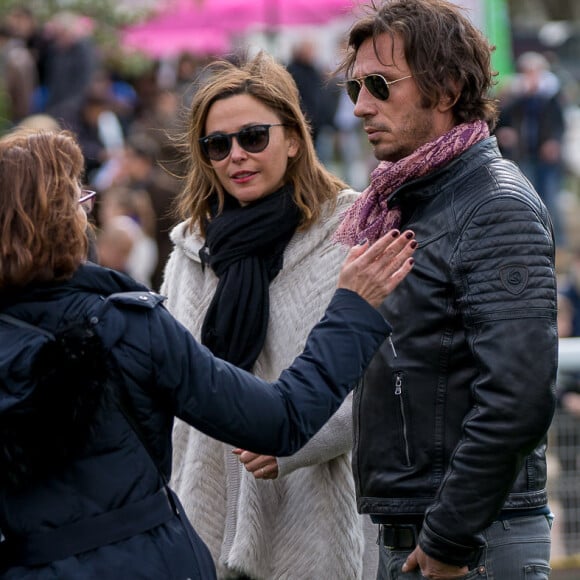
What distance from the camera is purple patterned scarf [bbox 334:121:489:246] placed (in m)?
3.37

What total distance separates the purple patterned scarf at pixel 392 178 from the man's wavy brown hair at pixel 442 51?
0.08 metres

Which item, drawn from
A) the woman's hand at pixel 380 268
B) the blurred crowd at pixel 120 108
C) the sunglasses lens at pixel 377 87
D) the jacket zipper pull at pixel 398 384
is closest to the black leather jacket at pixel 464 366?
the jacket zipper pull at pixel 398 384

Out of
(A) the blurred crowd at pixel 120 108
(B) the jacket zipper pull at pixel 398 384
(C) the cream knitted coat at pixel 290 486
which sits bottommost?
(A) the blurred crowd at pixel 120 108

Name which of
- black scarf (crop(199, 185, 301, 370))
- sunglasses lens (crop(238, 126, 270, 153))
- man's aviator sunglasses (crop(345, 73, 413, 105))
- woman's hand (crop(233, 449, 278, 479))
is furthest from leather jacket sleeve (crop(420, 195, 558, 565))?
sunglasses lens (crop(238, 126, 270, 153))

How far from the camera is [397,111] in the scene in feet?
11.4

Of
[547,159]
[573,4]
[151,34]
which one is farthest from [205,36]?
[573,4]

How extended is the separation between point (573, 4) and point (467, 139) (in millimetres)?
29986

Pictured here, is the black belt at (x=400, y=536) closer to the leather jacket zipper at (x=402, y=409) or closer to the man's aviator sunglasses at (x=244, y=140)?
the leather jacket zipper at (x=402, y=409)

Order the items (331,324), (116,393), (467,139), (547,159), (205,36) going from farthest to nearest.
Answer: (205,36) → (547,159) → (467,139) → (331,324) → (116,393)

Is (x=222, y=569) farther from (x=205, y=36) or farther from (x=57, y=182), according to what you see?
(x=205, y=36)

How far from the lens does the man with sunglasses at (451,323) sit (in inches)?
122

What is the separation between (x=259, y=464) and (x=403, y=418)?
2.47 ft

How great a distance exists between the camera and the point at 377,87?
11.5ft

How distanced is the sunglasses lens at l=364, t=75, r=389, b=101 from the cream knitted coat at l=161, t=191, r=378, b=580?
79 centimetres
